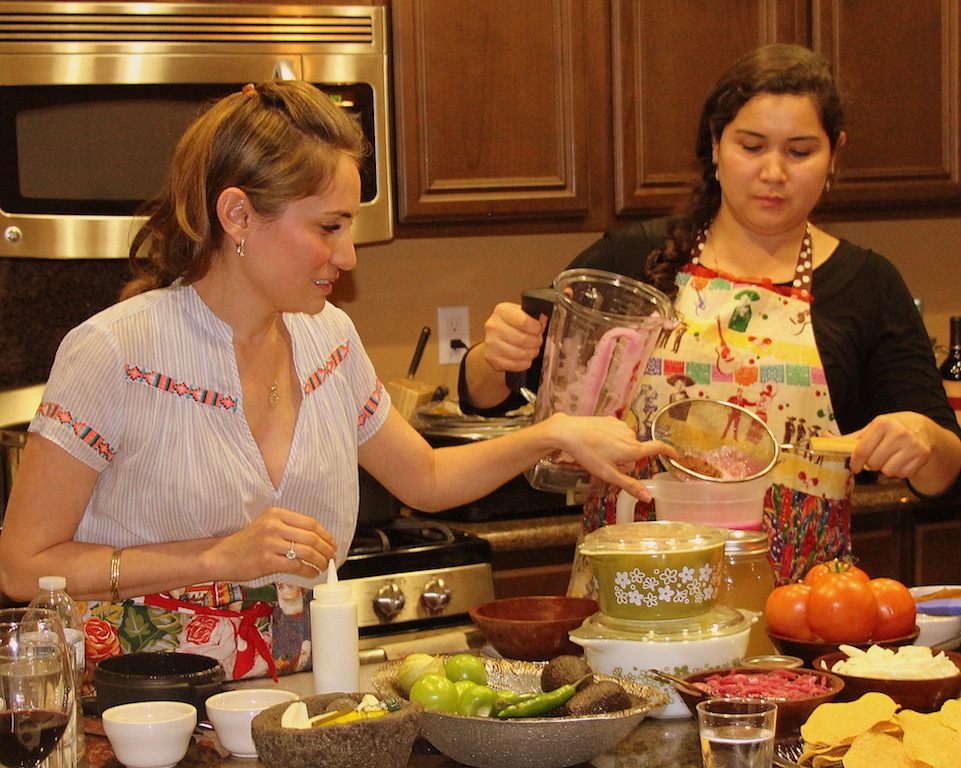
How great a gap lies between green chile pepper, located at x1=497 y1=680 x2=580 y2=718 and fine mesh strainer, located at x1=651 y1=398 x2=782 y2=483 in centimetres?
64

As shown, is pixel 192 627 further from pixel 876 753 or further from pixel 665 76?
pixel 665 76

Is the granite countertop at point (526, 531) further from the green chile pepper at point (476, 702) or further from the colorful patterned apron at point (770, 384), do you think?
the green chile pepper at point (476, 702)

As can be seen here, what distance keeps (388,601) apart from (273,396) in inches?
32.1

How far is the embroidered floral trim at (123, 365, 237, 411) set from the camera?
1.73 m

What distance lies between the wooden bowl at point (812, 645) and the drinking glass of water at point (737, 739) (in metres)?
0.39

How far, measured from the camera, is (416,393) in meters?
3.06

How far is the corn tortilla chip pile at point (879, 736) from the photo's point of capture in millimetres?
1184

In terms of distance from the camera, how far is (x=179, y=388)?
5.75ft

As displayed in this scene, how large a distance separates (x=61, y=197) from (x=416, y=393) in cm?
92

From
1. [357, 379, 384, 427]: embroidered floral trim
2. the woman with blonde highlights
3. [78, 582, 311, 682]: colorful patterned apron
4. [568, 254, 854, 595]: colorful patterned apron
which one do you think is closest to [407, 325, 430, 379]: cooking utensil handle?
Result: [568, 254, 854, 595]: colorful patterned apron

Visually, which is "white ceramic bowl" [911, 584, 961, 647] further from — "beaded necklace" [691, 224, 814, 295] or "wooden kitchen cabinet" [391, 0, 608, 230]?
"wooden kitchen cabinet" [391, 0, 608, 230]

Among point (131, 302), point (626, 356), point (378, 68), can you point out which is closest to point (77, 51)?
point (378, 68)

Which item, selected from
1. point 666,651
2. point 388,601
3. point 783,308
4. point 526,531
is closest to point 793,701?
point 666,651

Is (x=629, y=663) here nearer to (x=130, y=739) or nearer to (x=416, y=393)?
(x=130, y=739)
